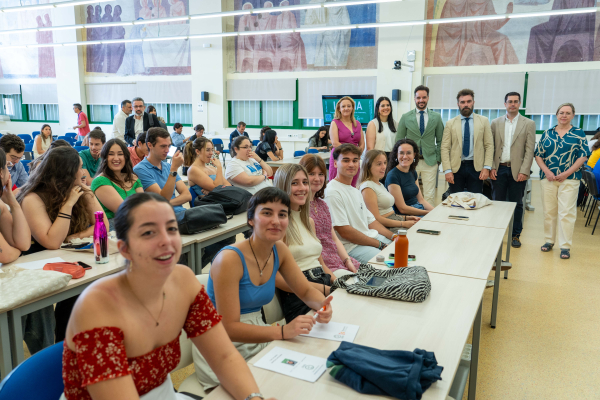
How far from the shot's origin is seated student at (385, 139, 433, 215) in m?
4.08

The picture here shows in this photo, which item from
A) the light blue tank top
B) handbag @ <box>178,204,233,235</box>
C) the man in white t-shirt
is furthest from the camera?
the man in white t-shirt

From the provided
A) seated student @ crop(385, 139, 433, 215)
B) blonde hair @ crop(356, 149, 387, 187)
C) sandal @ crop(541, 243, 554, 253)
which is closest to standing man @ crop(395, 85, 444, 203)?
seated student @ crop(385, 139, 433, 215)

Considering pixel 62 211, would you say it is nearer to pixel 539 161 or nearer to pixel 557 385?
pixel 557 385

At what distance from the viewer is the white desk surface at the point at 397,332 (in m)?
1.22

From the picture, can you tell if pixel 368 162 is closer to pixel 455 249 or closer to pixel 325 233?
pixel 325 233

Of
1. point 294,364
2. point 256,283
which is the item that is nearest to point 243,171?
point 256,283

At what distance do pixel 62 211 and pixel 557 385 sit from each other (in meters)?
2.89

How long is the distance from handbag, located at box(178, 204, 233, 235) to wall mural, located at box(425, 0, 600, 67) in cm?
883

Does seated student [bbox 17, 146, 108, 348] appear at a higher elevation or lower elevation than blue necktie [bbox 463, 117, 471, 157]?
lower

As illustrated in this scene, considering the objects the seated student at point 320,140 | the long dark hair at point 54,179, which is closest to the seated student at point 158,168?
the long dark hair at point 54,179

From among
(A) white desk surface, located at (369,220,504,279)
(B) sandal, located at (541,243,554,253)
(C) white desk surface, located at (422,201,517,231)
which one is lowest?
(B) sandal, located at (541,243,554,253)

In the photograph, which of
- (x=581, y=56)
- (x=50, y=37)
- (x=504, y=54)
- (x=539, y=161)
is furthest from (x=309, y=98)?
(x=50, y=37)

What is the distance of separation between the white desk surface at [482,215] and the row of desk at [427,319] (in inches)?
20.2

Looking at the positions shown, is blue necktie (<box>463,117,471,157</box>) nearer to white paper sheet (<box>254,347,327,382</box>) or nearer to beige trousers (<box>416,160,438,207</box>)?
beige trousers (<box>416,160,438,207</box>)
